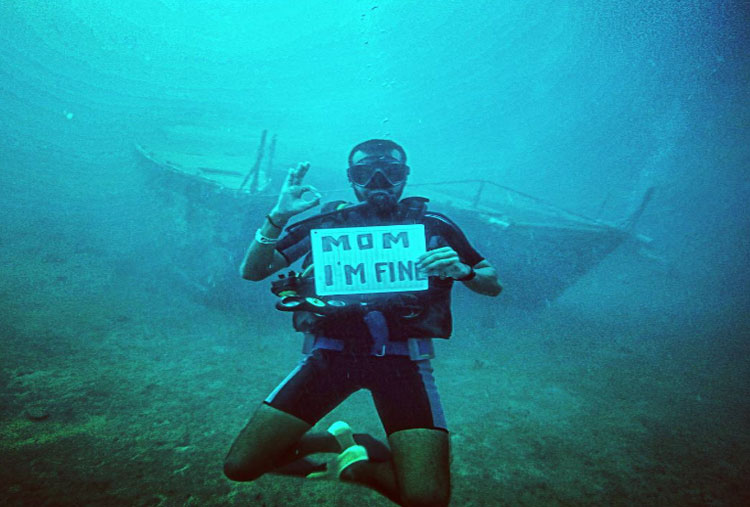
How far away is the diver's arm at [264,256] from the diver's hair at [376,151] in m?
0.97

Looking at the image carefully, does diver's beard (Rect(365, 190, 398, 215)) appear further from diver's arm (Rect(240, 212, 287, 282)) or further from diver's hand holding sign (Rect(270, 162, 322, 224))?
diver's arm (Rect(240, 212, 287, 282))

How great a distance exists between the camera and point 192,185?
28.5ft

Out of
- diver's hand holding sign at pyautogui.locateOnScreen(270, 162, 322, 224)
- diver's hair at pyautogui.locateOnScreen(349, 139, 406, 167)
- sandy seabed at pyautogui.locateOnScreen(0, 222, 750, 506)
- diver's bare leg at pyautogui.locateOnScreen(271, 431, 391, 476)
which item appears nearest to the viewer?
diver's bare leg at pyautogui.locateOnScreen(271, 431, 391, 476)

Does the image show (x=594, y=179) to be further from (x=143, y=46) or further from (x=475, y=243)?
(x=143, y=46)

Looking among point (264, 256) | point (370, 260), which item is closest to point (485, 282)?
point (370, 260)

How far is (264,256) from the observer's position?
2.67m

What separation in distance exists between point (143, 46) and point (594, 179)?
10659 cm

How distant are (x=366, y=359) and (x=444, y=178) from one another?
107 ft

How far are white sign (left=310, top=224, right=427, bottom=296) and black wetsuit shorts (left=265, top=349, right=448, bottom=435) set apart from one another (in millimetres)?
565

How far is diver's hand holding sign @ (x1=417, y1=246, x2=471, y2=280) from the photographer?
7.42ft

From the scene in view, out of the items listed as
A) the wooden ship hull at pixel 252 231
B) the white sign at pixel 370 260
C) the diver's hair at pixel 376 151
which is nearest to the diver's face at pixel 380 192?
the diver's hair at pixel 376 151

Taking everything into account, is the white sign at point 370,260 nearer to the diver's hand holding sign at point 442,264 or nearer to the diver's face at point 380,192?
the diver's hand holding sign at point 442,264

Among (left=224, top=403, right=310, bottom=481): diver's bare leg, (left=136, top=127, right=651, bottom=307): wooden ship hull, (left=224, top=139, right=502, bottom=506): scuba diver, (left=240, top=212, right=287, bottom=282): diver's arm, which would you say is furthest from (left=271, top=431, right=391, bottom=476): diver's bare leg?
(left=136, top=127, right=651, bottom=307): wooden ship hull

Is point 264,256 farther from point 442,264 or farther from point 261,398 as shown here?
point 261,398
